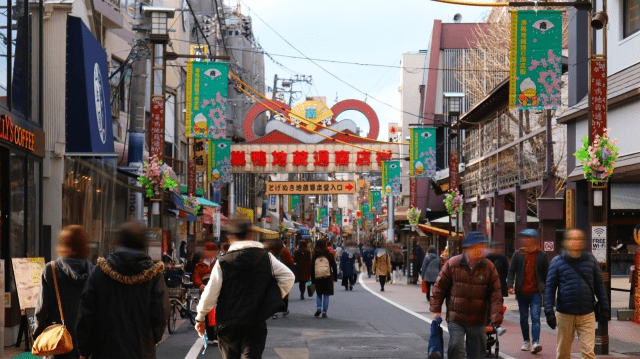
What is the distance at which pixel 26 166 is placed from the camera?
1488 cm

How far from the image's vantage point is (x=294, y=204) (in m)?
104

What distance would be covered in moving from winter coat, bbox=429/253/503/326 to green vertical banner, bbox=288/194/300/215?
81673 millimetres

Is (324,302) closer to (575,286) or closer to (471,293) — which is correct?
(575,286)

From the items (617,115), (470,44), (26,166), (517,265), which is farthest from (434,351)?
(470,44)

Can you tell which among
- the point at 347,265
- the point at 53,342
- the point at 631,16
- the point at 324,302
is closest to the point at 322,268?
the point at 324,302

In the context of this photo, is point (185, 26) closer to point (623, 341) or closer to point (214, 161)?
point (214, 161)

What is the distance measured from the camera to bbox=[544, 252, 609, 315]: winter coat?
10.6 m

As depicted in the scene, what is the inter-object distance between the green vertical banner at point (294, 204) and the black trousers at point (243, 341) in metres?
83.1

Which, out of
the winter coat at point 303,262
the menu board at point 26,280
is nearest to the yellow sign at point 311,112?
the winter coat at point 303,262

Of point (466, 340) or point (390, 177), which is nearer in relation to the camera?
point (466, 340)

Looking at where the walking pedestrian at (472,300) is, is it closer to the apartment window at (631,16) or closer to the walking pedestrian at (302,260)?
the apartment window at (631,16)

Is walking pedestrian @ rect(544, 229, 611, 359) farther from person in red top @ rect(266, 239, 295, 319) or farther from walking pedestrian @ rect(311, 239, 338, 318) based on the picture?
walking pedestrian @ rect(311, 239, 338, 318)

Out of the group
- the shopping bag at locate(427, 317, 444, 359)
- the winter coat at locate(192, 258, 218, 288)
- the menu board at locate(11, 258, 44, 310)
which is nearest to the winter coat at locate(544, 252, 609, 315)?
the shopping bag at locate(427, 317, 444, 359)

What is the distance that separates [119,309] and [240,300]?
1172 millimetres
